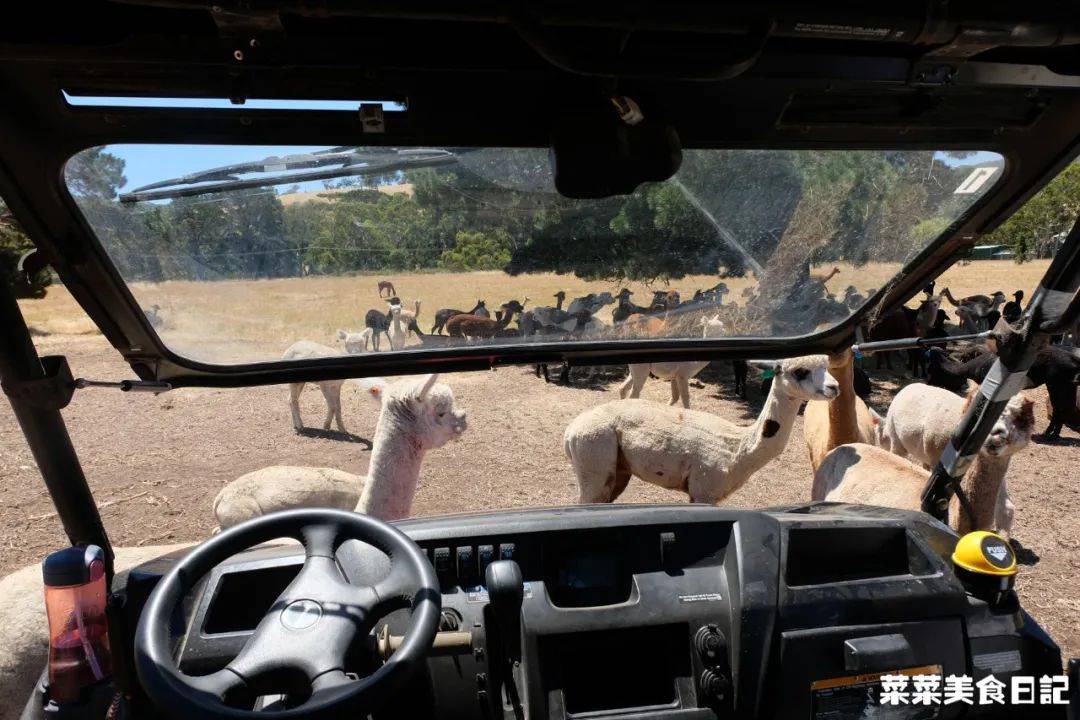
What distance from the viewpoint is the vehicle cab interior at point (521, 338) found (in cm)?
140

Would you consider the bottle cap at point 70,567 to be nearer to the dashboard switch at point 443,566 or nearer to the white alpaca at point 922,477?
the dashboard switch at point 443,566

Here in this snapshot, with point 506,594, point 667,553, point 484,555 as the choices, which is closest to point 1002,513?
point 667,553

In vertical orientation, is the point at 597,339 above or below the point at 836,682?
above

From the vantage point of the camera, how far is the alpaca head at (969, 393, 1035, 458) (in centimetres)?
529

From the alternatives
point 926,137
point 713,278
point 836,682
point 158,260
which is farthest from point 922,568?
point 158,260

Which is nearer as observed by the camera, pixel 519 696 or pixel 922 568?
pixel 519 696

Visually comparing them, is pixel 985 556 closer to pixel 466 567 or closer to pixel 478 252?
pixel 466 567

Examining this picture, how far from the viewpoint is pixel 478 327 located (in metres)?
2.35

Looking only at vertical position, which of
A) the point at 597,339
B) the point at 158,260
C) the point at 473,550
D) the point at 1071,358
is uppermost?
the point at 158,260

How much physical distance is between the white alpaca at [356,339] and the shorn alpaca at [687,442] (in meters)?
4.21

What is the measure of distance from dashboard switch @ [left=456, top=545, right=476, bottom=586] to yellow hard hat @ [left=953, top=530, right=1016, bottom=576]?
1.43 meters

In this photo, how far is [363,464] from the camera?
937cm

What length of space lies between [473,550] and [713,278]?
3.81 feet

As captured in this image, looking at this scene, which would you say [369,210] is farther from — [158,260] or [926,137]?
[926,137]
